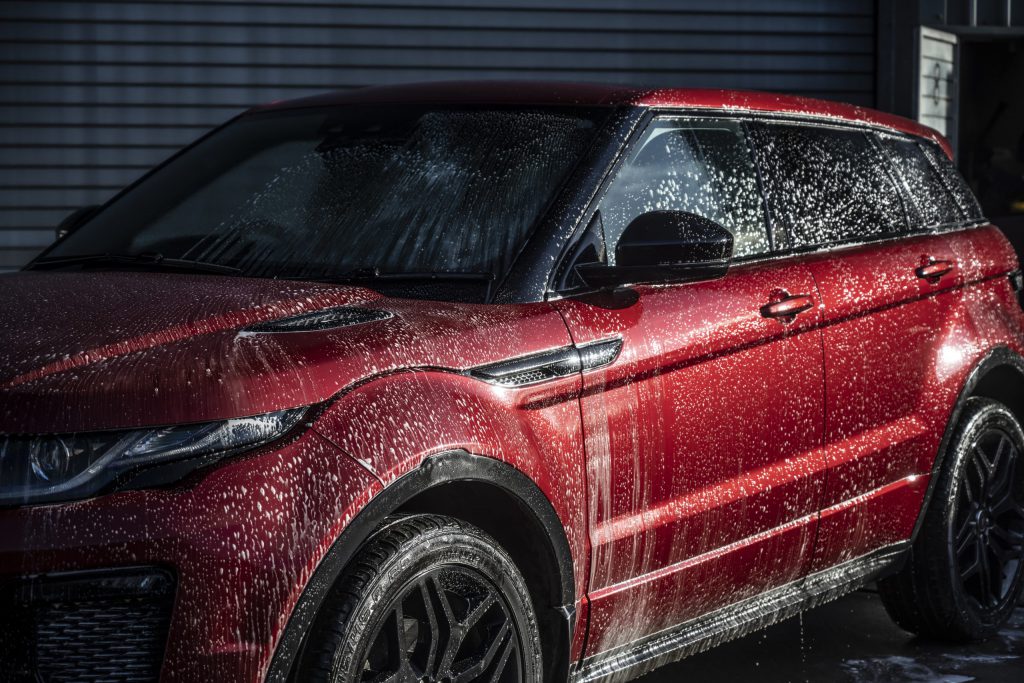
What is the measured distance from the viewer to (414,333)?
299cm

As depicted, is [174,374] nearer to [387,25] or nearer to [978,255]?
[978,255]

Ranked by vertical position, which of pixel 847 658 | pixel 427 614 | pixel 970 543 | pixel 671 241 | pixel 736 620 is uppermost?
pixel 671 241

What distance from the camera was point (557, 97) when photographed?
3.92 m

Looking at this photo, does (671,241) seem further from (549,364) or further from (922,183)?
(922,183)

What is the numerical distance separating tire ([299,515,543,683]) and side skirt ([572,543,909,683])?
1.15ft

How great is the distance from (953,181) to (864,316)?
1.24 meters

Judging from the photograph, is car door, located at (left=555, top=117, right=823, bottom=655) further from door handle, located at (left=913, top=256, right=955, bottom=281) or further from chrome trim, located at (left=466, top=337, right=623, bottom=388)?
door handle, located at (left=913, top=256, right=955, bottom=281)

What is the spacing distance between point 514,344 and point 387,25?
811cm

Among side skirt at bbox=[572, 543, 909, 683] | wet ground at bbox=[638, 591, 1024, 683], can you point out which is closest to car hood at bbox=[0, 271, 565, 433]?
side skirt at bbox=[572, 543, 909, 683]

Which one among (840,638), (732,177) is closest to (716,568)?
(732,177)

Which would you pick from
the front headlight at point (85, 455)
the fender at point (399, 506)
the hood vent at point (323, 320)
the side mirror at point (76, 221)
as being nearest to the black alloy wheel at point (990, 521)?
the fender at point (399, 506)

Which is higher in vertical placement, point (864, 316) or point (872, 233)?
point (872, 233)

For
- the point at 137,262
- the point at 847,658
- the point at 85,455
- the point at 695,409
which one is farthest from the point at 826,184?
the point at 85,455

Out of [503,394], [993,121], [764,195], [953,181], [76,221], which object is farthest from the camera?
[993,121]
